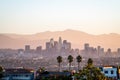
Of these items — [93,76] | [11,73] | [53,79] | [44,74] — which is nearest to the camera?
[93,76]

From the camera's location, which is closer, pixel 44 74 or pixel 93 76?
pixel 93 76

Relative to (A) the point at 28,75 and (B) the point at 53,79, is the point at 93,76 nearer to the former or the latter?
(B) the point at 53,79

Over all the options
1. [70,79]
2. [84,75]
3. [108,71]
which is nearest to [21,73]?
[108,71]

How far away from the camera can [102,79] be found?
67250 millimetres

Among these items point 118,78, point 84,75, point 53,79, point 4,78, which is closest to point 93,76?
point 84,75

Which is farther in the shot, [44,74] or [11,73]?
[11,73]

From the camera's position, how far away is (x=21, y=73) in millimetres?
132125

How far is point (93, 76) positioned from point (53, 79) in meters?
30.7

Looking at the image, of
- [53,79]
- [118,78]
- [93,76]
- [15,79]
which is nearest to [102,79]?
[93,76]

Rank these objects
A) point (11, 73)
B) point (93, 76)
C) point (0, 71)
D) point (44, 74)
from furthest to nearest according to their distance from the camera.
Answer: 1. point (11, 73)
2. point (44, 74)
3. point (0, 71)
4. point (93, 76)

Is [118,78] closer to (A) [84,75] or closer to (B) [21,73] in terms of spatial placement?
(B) [21,73]

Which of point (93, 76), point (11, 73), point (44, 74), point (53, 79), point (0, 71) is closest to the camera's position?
point (93, 76)

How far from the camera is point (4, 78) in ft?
424

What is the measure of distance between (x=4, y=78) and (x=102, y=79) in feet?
217
